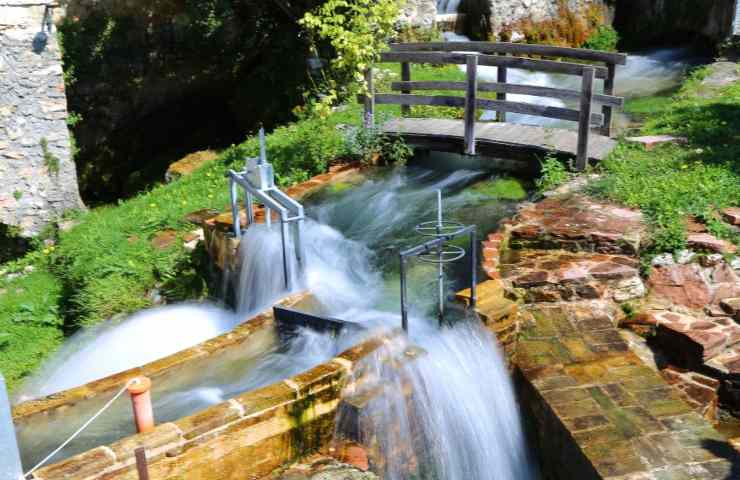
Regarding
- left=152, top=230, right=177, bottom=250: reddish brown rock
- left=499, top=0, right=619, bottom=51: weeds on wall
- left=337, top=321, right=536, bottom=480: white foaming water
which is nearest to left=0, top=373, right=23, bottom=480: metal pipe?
left=337, top=321, right=536, bottom=480: white foaming water

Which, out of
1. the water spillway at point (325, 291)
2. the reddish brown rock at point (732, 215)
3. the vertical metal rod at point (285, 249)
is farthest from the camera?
the reddish brown rock at point (732, 215)

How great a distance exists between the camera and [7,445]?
10.9ft

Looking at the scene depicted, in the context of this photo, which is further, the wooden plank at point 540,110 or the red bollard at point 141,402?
the wooden plank at point 540,110

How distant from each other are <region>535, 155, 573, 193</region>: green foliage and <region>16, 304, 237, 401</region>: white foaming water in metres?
3.39

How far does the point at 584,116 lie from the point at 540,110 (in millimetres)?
663

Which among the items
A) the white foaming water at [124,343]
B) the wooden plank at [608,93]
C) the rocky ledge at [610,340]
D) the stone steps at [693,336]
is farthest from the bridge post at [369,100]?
the stone steps at [693,336]

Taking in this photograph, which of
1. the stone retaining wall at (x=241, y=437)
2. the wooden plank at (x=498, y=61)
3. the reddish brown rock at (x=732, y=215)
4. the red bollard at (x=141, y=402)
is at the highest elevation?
the wooden plank at (x=498, y=61)

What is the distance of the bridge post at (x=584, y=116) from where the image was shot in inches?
312

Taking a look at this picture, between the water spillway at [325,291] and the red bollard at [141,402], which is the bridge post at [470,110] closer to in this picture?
the water spillway at [325,291]

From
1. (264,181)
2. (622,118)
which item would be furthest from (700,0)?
(264,181)

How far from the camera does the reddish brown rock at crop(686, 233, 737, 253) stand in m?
6.44

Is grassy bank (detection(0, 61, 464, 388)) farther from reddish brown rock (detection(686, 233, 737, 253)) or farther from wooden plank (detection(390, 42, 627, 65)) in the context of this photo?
reddish brown rock (detection(686, 233, 737, 253))

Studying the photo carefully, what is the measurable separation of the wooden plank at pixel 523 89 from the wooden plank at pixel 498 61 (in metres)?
0.21

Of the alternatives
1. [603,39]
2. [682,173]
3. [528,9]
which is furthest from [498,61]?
[603,39]
